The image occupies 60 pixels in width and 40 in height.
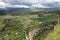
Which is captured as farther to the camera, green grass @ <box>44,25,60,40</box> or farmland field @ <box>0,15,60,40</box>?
farmland field @ <box>0,15,60,40</box>

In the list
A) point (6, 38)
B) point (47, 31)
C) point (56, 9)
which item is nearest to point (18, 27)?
point (6, 38)

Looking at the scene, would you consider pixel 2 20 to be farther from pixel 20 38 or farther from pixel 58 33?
pixel 58 33

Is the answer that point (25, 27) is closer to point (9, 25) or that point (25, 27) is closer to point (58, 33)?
point (9, 25)

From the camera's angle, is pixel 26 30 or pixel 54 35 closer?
pixel 54 35

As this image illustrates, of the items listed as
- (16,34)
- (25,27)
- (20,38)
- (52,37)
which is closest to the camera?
(52,37)

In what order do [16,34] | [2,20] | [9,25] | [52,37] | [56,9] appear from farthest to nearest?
[56,9]
[2,20]
[9,25]
[16,34]
[52,37]

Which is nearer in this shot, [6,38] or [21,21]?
[6,38]

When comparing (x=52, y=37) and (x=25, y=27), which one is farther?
(x=25, y=27)

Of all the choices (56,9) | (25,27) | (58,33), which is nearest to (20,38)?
(25,27)

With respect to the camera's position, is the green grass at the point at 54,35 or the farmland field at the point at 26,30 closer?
the green grass at the point at 54,35
